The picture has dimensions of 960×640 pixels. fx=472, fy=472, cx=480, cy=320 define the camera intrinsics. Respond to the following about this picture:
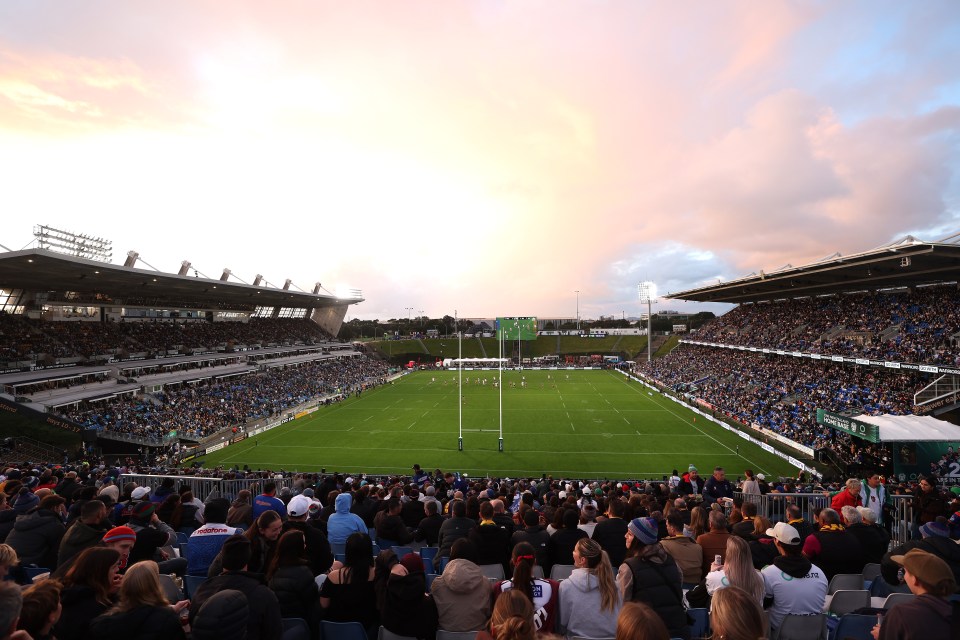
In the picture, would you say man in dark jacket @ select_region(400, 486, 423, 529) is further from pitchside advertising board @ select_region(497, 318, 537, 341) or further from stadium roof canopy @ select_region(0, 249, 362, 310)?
stadium roof canopy @ select_region(0, 249, 362, 310)

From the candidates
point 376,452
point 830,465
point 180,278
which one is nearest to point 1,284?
point 180,278

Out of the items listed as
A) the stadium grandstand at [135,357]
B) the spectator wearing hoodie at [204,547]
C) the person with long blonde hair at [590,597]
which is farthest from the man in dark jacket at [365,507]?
the stadium grandstand at [135,357]

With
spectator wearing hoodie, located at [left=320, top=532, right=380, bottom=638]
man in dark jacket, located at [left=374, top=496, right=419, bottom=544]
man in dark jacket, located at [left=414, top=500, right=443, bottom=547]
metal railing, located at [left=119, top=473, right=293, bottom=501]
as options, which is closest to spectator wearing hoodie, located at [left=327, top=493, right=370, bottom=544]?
man in dark jacket, located at [left=374, top=496, right=419, bottom=544]

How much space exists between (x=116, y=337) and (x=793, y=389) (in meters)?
59.5

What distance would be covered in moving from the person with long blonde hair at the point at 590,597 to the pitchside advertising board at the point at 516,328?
28008 mm

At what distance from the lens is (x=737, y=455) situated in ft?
91.2

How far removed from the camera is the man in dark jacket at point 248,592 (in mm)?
3670

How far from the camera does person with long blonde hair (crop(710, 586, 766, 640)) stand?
266cm

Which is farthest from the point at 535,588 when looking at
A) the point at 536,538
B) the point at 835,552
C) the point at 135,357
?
the point at 135,357

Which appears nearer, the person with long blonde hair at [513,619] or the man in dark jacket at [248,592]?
the person with long blonde hair at [513,619]

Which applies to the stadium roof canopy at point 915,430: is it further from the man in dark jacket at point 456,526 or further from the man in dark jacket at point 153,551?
the man in dark jacket at point 153,551

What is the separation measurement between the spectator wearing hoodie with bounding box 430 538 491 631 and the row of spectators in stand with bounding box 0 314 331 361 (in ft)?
145

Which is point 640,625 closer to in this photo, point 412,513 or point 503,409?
point 412,513

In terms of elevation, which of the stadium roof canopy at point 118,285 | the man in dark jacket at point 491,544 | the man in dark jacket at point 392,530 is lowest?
the man in dark jacket at point 392,530
